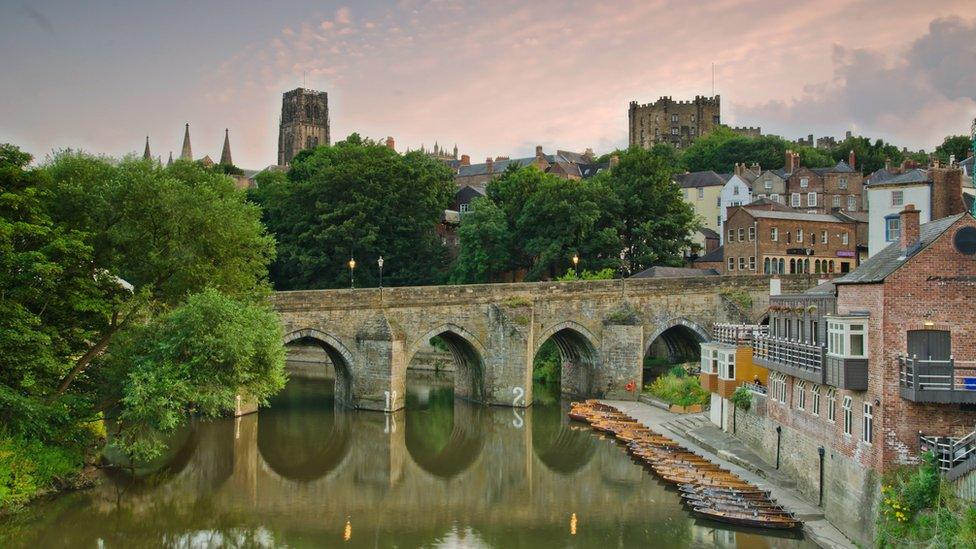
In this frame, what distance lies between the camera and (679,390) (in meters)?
45.0

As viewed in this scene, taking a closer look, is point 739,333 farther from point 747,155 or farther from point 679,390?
point 747,155

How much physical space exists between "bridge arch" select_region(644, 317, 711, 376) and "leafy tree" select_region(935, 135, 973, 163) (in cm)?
5172

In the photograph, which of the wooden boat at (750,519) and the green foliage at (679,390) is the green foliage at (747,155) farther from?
the wooden boat at (750,519)

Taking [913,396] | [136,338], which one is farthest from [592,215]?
[913,396]

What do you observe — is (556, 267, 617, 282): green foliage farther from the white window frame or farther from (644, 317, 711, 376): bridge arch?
the white window frame

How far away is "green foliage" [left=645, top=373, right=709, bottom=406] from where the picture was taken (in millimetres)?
42844

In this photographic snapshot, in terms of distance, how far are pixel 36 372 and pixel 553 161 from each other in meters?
91.9

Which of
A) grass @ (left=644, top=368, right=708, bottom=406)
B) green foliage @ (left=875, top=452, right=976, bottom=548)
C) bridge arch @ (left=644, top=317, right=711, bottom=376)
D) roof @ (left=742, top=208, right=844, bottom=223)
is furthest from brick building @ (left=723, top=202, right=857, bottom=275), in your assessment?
green foliage @ (left=875, top=452, right=976, bottom=548)

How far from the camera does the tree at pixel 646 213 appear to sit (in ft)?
214

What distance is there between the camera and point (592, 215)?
62125 mm

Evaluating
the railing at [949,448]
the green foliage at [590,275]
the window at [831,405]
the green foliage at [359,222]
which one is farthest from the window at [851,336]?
the green foliage at [359,222]

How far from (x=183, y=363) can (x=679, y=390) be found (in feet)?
83.0

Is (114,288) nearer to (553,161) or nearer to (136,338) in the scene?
(136,338)

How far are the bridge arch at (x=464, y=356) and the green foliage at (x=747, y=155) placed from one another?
2425 inches
